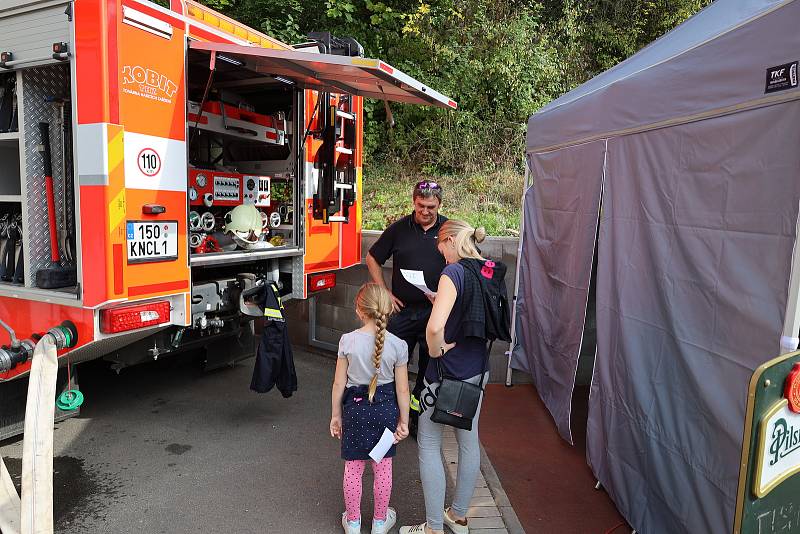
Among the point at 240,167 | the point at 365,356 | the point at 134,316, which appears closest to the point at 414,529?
the point at 365,356

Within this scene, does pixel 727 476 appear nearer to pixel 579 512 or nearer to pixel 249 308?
pixel 579 512

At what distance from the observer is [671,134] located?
308 cm

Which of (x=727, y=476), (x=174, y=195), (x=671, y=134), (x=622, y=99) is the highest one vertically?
(x=622, y=99)

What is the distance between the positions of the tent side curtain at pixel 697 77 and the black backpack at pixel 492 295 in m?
1.21

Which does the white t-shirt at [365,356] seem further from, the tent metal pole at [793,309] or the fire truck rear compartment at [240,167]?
the tent metal pole at [793,309]

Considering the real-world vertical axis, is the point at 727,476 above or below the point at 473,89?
below

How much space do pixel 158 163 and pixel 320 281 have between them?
2.14 metres

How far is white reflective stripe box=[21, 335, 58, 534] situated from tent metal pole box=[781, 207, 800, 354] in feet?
10.00

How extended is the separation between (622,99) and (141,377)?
5.03 m

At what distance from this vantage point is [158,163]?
141 inches

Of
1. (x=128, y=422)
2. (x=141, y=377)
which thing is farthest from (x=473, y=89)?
(x=128, y=422)

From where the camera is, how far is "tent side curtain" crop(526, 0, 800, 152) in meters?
2.36

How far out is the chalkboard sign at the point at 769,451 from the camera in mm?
1556

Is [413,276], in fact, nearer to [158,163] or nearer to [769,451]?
[158,163]
